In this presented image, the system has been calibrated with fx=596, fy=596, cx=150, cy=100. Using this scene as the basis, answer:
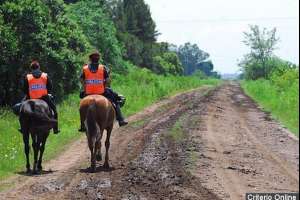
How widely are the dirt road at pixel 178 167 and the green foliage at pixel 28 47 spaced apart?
202 inches

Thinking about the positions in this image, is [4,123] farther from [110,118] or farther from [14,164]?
[110,118]

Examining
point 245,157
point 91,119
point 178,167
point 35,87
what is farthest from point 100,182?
point 245,157

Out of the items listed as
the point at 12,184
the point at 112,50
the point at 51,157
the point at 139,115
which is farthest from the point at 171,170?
the point at 112,50

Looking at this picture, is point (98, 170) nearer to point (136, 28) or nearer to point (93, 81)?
point (93, 81)

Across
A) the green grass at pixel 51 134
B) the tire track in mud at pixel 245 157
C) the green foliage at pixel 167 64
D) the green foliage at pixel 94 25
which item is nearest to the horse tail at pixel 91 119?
the green grass at pixel 51 134

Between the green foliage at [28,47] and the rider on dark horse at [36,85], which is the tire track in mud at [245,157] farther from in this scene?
the green foliage at [28,47]

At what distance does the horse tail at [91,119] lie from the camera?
12164 millimetres

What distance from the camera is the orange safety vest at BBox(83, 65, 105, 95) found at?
12680 millimetres

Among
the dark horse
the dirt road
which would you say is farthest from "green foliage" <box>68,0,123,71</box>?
the dark horse

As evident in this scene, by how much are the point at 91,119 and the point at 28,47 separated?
12141mm

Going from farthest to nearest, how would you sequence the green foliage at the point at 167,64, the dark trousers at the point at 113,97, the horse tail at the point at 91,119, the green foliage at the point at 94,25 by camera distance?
the green foliage at the point at 167,64 < the green foliage at the point at 94,25 < the dark trousers at the point at 113,97 < the horse tail at the point at 91,119

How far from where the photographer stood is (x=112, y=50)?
153 ft

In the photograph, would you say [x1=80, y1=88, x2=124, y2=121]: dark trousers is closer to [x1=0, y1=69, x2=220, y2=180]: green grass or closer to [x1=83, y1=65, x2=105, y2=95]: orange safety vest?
[x1=83, y1=65, x2=105, y2=95]: orange safety vest

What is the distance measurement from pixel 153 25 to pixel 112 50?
2191 inches
